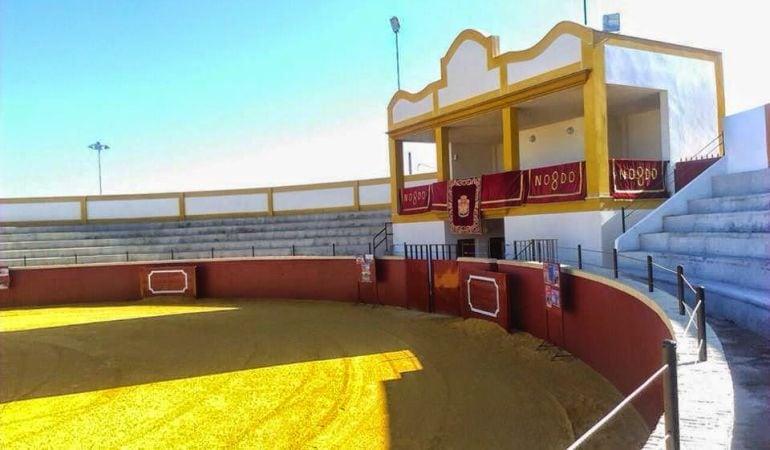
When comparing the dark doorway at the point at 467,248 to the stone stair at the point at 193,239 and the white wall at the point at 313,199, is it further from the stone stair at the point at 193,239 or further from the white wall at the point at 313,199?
the white wall at the point at 313,199

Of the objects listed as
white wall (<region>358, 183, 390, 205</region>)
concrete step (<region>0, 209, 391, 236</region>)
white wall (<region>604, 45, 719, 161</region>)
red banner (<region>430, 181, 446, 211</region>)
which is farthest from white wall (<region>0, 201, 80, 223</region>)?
white wall (<region>604, 45, 719, 161</region>)

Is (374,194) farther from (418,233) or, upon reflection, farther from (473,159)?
(418,233)

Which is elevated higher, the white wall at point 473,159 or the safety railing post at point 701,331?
the white wall at point 473,159

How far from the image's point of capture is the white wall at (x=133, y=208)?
2647 cm

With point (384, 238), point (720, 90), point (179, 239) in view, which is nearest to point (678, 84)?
point (720, 90)

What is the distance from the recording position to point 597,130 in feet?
42.0

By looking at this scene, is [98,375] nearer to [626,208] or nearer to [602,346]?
[602,346]

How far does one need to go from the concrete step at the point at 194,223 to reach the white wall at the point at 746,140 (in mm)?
14831

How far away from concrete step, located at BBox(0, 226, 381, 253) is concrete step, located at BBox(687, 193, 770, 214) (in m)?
13.8

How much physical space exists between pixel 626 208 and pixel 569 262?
1.86 meters

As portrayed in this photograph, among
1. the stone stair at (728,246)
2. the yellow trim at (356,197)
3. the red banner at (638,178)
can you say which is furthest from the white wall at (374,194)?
the stone stair at (728,246)

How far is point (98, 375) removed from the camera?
9.89 meters

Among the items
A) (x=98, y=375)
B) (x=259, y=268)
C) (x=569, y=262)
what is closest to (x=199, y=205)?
(x=259, y=268)

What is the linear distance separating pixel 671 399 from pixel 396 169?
17.6 metres
